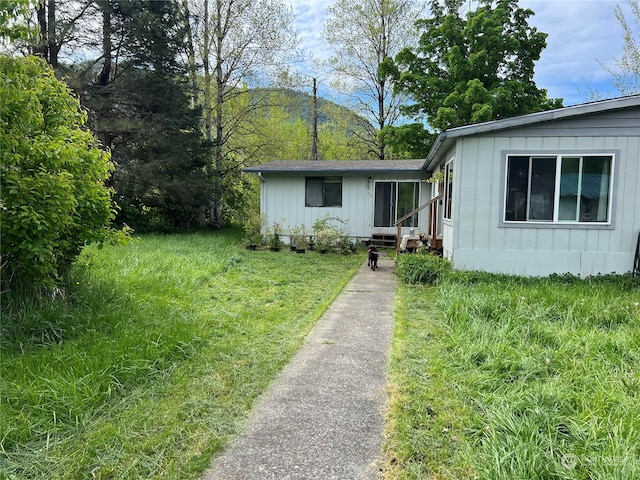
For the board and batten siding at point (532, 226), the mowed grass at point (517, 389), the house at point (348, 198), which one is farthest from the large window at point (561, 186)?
the house at point (348, 198)

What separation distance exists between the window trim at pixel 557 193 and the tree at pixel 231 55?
11965 mm

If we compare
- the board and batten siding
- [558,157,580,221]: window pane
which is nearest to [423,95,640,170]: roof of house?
the board and batten siding

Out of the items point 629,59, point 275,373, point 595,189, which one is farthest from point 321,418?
point 629,59

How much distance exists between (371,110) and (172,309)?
18.3 m

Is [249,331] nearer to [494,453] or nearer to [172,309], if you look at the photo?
[172,309]

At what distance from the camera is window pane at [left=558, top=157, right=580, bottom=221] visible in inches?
264

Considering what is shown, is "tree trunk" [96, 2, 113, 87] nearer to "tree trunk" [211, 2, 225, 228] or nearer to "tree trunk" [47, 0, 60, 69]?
"tree trunk" [47, 0, 60, 69]

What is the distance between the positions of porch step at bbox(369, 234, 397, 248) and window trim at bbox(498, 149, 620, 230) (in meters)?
5.49

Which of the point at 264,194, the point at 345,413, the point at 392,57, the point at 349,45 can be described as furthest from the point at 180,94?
the point at 345,413

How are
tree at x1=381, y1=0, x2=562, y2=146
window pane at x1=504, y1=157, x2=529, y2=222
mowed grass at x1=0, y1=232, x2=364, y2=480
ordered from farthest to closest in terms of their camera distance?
tree at x1=381, y1=0, x2=562, y2=146 → window pane at x1=504, y1=157, x2=529, y2=222 → mowed grass at x1=0, y1=232, x2=364, y2=480

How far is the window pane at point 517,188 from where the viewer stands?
6867 millimetres

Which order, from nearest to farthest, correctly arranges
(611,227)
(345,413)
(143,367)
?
(345,413) → (143,367) → (611,227)

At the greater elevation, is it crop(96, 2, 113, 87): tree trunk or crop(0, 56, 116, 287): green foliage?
crop(96, 2, 113, 87): tree trunk

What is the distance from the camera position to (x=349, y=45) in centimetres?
1959
